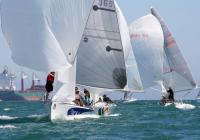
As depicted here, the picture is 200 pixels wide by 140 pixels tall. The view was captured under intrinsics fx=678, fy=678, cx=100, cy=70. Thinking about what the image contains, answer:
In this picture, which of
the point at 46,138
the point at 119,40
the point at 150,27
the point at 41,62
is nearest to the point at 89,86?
the point at 119,40

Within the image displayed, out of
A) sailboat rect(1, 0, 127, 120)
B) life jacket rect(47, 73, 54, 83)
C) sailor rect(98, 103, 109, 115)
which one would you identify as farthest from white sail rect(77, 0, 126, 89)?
life jacket rect(47, 73, 54, 83)

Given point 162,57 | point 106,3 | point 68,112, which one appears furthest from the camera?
point 162,57

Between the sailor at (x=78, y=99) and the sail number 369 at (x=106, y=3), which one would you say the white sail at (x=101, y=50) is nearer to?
the sail number 369 at (x=106, y=3)

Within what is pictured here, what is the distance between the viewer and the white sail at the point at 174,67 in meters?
Answer: 64.2

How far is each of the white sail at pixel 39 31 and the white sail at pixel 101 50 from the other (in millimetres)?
4191

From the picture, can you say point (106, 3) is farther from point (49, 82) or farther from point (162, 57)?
point (162, 57)

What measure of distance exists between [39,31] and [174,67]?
38038 millimetres

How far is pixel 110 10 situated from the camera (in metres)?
33.9

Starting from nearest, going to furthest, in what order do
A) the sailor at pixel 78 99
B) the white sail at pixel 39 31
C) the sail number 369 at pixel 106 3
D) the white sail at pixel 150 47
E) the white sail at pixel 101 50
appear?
the white sail at pixel 39 31 → the sailor at pixel 78 99 → the white sail at pixel 101 50 → the sail number 369 at pixel 106 3 → the white sail at pixel 150 47

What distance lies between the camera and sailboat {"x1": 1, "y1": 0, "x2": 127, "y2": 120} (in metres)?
27.6

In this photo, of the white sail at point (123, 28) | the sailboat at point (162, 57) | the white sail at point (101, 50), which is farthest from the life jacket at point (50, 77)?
the sailboat at point (162, 57)

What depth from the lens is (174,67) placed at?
64.7 m

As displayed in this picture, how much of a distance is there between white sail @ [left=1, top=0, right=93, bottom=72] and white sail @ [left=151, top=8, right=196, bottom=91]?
35.8 metres

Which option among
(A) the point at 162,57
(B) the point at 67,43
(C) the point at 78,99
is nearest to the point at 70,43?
(B) the point at 67,43
